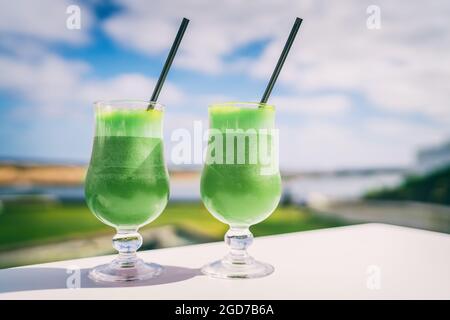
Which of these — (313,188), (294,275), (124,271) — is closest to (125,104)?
(124,271)

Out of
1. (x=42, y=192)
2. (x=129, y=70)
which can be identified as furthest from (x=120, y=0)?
(x=42, y=192)

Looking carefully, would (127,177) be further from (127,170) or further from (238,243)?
(238,243)

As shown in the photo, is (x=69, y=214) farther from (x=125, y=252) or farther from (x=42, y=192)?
(x=125, y=252)

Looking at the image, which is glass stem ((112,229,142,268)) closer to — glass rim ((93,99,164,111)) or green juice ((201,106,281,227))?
green juice ((201,106,281,227))

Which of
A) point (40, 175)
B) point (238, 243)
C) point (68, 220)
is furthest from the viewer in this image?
point (68, 220)

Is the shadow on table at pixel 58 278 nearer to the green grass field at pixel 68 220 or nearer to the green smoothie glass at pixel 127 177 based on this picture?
the green smoothie glass at pixel 127 177

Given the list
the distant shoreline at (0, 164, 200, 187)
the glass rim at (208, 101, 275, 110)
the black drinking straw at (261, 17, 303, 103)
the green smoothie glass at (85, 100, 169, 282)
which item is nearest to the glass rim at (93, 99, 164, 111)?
the green smoothie glass at (85, 100, 169, 282)
